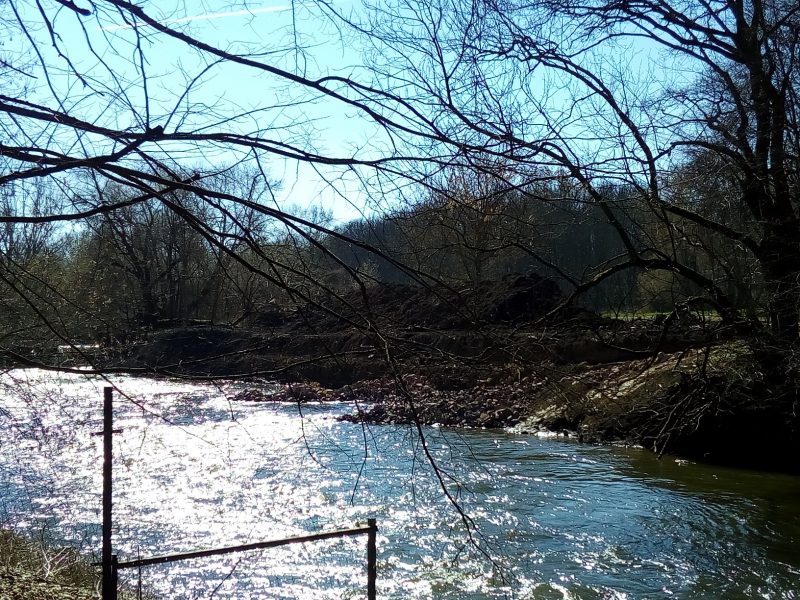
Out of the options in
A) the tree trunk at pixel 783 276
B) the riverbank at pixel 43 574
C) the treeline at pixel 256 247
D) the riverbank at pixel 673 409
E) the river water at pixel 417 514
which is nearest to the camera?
the treeline at pixel 256 247

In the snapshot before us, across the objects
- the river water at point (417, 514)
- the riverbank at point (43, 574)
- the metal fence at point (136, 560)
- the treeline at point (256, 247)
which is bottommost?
the river water at point (417, 514)

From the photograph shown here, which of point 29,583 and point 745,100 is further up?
point 745,100

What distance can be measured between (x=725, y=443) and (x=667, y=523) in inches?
184

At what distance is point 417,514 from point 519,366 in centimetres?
716

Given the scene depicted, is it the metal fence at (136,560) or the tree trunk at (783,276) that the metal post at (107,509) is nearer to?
the metal fence at (136,560)

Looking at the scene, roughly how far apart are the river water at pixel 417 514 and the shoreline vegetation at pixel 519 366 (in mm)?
718

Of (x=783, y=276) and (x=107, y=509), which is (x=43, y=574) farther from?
(x=783, y=276)

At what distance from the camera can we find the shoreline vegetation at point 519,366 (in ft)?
9.88

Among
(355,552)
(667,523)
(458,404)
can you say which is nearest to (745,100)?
(667,523)

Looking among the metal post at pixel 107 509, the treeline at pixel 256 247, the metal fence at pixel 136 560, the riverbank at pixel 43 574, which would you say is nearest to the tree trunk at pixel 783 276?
the treeline at pixel 256 247

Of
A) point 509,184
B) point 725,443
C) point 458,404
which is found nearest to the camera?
point 509,184

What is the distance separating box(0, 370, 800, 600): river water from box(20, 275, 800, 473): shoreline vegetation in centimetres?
72

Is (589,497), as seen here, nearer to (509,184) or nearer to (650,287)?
(650,287)

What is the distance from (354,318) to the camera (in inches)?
126
